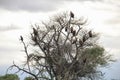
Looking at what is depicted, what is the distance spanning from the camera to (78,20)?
5616 centimetres

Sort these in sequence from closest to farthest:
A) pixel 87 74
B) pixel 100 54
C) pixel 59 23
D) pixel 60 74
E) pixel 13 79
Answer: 1. pixel 60 74
2. pixel 59 23
3. pixel 87 74
4. pixel 100 54
5. pixel 13 79

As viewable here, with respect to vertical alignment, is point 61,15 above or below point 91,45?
above

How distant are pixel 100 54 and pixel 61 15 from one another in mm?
11247

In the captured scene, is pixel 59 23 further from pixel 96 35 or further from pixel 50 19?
pixel 96 35

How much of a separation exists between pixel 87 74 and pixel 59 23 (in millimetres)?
9898

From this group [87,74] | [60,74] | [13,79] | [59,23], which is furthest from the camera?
[13,79]

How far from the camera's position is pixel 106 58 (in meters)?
66.3

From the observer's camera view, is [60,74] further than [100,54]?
No

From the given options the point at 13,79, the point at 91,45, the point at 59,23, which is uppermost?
the point at 59,23

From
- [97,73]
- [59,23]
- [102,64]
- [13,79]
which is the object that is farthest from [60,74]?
[13,79]

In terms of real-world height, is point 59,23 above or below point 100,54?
above

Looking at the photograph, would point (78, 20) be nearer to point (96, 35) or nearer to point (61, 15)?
point (61, 15)

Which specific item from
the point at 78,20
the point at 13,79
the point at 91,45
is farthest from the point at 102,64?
the point at 13,79

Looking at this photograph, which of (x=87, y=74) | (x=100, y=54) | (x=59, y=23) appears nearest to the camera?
(x=59, y=23)
